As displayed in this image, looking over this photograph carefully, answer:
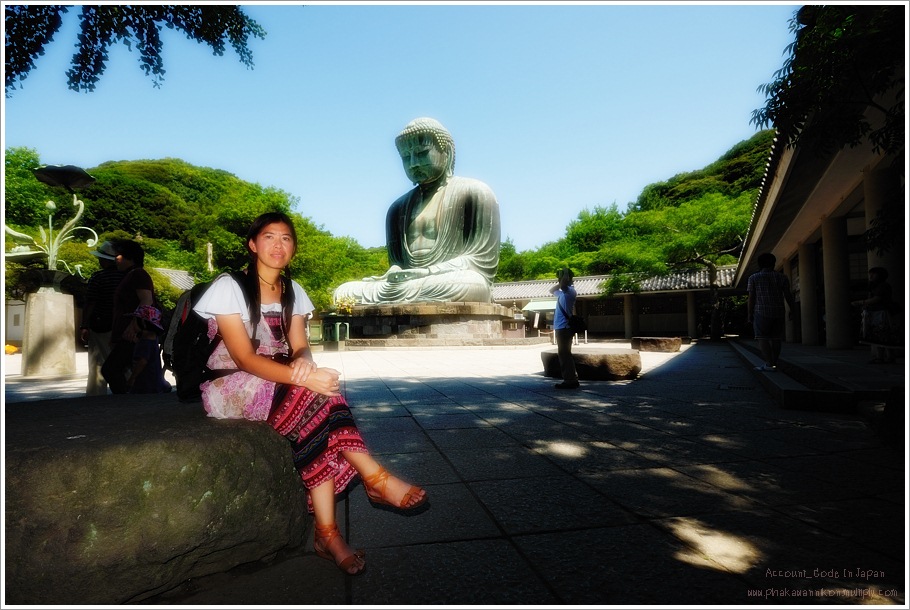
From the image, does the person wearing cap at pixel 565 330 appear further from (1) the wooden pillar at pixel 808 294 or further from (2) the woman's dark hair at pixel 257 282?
(1) the wooden pillar at pixel 808 294

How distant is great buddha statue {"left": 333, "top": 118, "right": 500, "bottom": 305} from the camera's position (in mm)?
14891

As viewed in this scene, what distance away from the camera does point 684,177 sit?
40.1 metres

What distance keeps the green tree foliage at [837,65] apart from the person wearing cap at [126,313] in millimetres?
4731

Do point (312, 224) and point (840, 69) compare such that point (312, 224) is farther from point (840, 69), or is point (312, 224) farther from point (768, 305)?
point (840, 69)

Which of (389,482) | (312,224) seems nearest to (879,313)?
(389,482)

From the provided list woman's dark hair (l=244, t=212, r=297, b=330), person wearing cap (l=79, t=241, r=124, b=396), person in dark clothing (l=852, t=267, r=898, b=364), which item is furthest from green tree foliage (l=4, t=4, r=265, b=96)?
person in dark clothing (l=852, t=267, r=898, b=364)

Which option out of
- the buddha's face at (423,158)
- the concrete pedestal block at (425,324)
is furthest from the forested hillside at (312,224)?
the buddha's face at (423,158)

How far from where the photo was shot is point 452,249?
15445 mm

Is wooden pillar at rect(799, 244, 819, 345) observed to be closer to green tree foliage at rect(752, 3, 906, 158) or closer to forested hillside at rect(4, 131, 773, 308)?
forested hillside at rect(4, 131, 773, 308)

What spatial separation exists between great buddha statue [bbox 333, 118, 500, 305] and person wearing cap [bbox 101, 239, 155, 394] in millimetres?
A: 10467

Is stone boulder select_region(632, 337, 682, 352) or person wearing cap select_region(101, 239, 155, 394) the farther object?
stone boulder select_region(632, 337, 682, 352)

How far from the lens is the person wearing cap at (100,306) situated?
4273mm

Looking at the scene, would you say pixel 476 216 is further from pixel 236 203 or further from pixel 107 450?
pixel 107 450

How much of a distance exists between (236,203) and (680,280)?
19.0m
